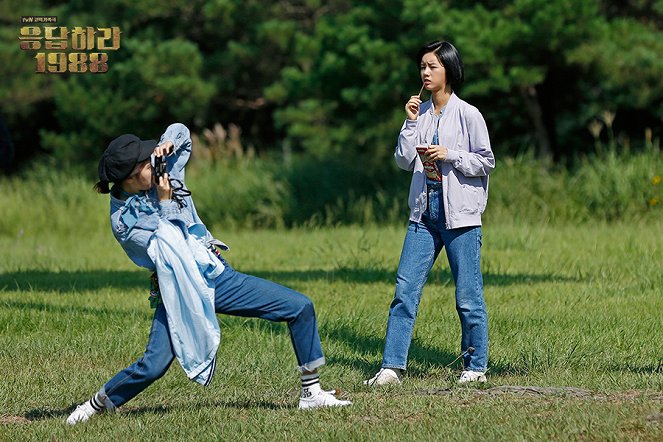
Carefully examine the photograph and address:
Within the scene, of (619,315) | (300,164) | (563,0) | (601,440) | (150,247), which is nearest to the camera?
(601,440)

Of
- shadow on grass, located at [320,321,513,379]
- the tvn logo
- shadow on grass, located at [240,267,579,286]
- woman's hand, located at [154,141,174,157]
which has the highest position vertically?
the tvn logo

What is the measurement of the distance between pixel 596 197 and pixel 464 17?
13.2ft

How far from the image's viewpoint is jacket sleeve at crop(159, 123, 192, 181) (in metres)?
6.05

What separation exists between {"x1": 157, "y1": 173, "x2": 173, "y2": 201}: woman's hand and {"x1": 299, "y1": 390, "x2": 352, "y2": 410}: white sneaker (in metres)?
1.36

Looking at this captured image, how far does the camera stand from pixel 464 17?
782 inches

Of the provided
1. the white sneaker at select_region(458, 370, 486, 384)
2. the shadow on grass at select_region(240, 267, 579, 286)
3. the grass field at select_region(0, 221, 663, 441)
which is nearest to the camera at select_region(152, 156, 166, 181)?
the grass field at select_region(0, 221, 663, 441)

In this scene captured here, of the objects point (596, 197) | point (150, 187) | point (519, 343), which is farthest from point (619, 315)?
point (596, 197)

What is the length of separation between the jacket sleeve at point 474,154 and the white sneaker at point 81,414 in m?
2.37

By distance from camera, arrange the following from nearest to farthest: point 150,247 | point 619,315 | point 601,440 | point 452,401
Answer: point 601,440, point 150,247, point 452,401, point 619,315

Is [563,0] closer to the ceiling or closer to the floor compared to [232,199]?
closer to the ceiling

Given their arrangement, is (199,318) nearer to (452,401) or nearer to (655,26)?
(452,401)

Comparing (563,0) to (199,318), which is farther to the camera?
(563,0)

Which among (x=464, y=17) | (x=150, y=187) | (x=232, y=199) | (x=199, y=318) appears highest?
(x=464, y=17)

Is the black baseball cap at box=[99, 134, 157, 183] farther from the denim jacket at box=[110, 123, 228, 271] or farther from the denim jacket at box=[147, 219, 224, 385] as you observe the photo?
the denim jacket at box=[147, 219, 224, 385]
